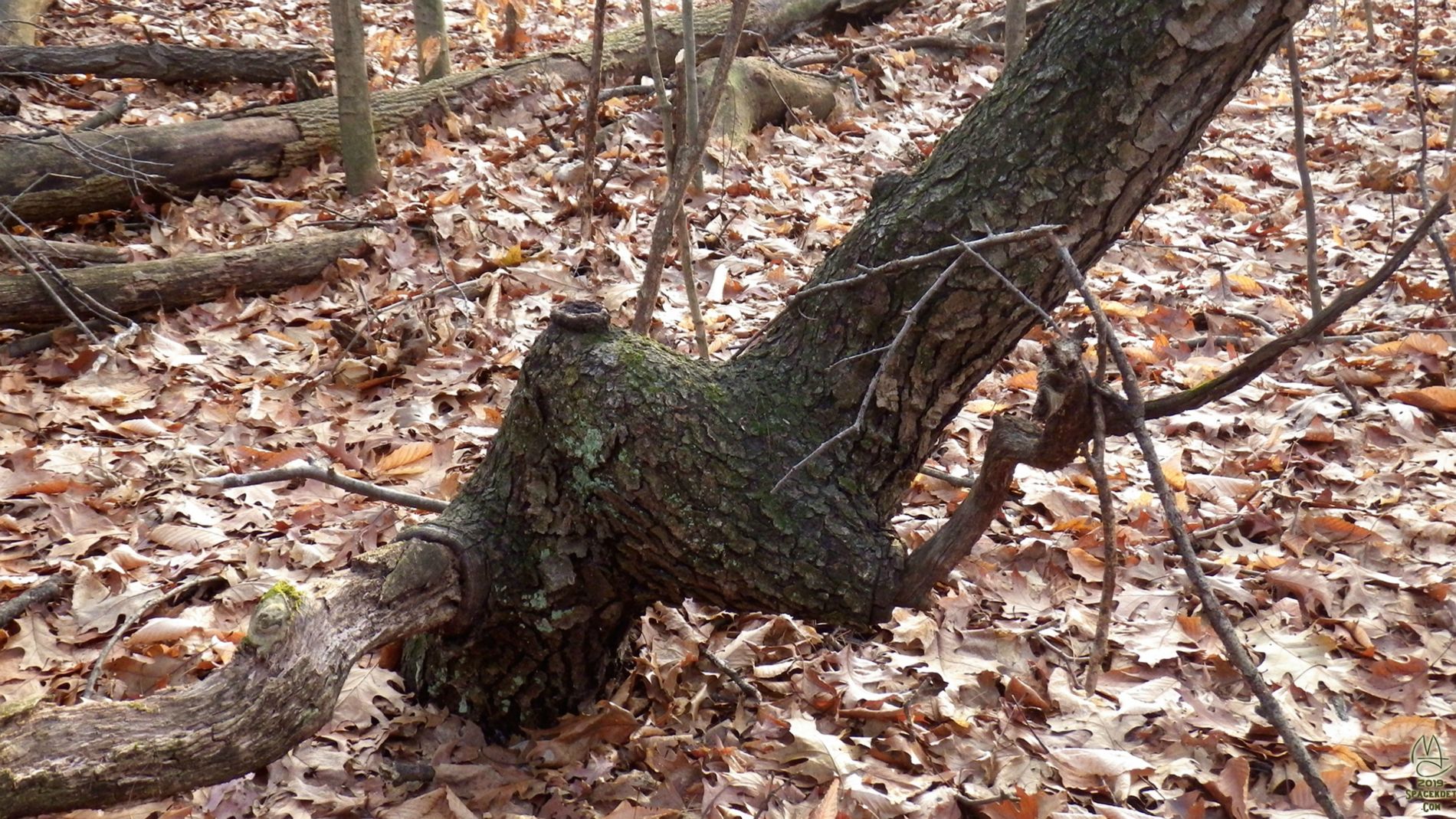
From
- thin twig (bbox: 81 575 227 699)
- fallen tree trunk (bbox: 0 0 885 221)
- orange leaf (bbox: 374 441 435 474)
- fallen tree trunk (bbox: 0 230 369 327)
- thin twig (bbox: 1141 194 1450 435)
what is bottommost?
thin twig (bbox: 81 575 227 699)

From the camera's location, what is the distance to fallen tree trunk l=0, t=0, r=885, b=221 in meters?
5.09

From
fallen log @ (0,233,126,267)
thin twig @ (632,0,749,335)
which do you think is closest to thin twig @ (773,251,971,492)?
thin twig @ (632,0,749,335)

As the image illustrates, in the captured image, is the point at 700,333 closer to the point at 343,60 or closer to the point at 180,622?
the point at 180,622

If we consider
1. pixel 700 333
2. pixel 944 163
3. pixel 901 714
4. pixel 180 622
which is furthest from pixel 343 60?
pixel 901 714

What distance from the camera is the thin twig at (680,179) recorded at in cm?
290

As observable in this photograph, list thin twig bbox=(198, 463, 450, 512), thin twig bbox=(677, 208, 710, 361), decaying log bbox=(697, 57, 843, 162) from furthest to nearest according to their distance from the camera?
decaying log bbox=(697, 57, 843, 162) → thin twig bbox=(677, 208, 710, 361) → thin twig bbox=(198, 463, 450, 512)

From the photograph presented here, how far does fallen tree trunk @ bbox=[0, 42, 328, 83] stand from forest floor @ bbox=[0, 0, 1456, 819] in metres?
0.58

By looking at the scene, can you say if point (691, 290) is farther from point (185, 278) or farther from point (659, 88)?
point (185, 278)

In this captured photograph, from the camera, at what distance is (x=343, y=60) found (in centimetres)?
539

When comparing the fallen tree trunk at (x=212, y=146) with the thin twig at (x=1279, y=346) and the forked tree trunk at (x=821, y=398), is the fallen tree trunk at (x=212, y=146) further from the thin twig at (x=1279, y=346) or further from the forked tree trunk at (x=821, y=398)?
the thin twig at (x=1279, y=346)

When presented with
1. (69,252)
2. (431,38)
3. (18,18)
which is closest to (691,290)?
(69,252)

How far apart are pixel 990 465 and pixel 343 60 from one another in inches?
186

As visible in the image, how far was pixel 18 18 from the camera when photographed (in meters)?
7.39

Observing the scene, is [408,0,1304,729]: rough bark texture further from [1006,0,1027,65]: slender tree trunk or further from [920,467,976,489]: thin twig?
[1006,0,1027,65]: slender tree trunk
